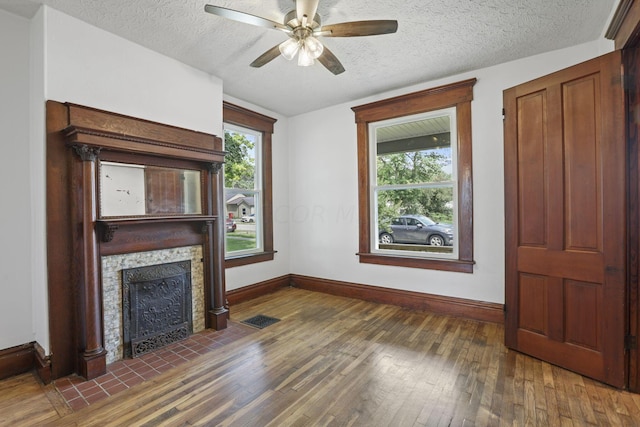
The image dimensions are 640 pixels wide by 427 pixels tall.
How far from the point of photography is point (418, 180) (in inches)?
151

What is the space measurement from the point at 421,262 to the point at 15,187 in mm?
3999

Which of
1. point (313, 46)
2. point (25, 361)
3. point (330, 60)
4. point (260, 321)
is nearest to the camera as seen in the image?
point (313, 46)

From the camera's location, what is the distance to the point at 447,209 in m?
3.66

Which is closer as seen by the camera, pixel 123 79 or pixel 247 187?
pixel 123 79

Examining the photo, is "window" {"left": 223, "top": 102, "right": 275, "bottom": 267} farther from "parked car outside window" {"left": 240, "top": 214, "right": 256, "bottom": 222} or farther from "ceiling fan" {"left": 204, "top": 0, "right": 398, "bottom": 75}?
"ceiling fan" {"left": 204, "top": 0, "right": 398, "bottom": 75}

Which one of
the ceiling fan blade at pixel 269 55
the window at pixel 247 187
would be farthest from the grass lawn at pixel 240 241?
the ceiling fan blade at pixel 269 55

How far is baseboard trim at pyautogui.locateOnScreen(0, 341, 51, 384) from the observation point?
223 centimetres

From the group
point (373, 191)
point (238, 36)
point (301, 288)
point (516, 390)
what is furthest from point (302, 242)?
point (516, 390)

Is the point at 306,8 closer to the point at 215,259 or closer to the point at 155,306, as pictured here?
the point at 215,259

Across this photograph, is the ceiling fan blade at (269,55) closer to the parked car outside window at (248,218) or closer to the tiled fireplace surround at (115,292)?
the tiled fireplace surround at (115,292)

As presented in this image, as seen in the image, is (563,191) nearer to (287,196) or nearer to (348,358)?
(348,358)

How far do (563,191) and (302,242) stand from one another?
338 cm

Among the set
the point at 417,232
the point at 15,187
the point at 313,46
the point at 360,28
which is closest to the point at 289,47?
the point at 313,46

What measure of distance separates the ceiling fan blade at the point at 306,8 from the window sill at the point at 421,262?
2.87 m
